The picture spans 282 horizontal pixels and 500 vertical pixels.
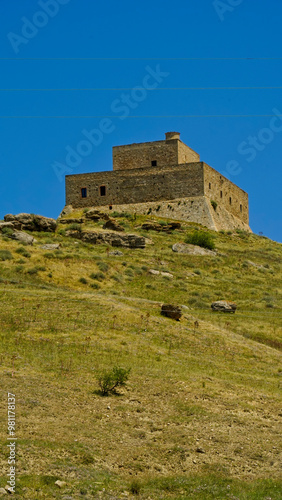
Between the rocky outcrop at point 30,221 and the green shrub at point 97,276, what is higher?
the rocky outcrop at point 30,221

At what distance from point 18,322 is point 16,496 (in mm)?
14667

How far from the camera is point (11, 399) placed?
17812 millimetres

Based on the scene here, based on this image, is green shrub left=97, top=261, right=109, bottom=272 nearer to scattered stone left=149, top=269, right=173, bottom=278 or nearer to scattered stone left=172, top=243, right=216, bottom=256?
scattered stone left=149, top=269, right=173, bottom=278

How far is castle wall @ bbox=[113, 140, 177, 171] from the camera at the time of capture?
66688mm

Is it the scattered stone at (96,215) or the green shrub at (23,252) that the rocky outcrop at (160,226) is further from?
the green shrub at (23,252)

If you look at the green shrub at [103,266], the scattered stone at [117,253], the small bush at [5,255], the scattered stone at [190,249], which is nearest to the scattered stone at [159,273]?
the green shrub at [103,266]

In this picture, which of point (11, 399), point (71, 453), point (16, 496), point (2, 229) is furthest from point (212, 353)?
point (2, 229)

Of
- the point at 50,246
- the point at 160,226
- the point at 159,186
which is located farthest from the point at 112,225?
the point at 159,186

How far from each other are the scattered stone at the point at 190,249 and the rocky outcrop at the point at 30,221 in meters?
9.99

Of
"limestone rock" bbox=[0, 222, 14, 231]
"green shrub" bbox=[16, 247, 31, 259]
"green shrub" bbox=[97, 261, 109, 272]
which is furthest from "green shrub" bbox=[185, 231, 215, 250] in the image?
"green shrub" bbox=[16, 247, 31, 259]

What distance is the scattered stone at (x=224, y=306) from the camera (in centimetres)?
3676

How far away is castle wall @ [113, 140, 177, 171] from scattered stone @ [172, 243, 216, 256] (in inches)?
578

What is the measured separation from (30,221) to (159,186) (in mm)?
16353

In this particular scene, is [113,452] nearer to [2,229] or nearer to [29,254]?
[29,254]
